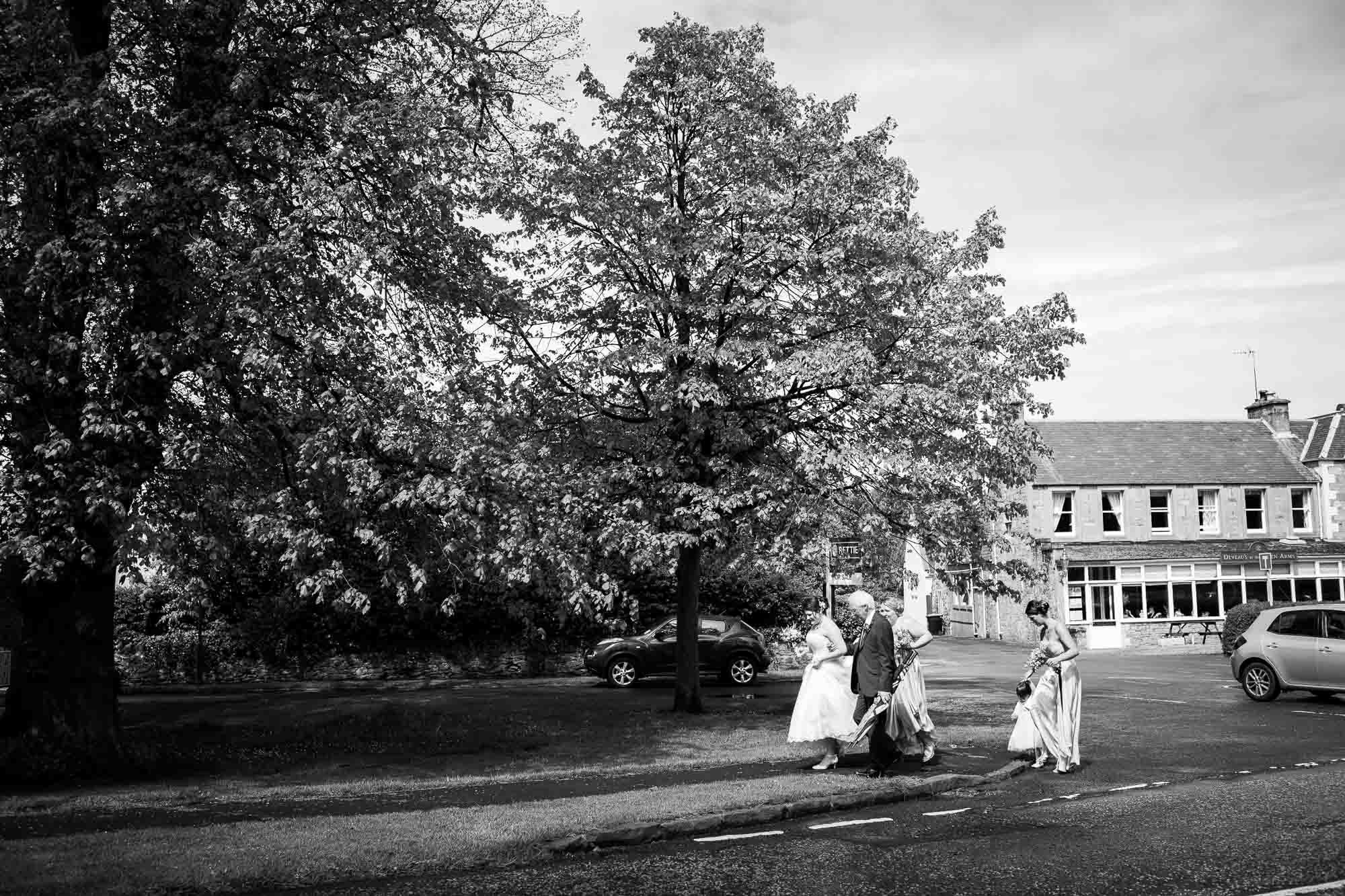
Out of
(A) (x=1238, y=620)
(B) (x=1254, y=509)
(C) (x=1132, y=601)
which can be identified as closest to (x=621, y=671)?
(A) (x=1238, y=620)

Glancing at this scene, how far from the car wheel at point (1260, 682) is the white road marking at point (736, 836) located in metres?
15.9

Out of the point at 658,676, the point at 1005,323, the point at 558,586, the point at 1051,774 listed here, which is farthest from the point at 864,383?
the point at 658,676

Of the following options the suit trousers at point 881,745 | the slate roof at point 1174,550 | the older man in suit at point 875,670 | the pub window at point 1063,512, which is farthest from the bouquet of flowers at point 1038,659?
the pub window at point 1063,512

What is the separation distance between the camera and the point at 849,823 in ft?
30.5

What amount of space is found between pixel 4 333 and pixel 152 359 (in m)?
1.38

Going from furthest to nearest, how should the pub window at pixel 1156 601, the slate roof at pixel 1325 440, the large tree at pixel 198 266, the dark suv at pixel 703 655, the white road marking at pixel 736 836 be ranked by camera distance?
the slate roof at pixel 1325 440 → the pub window at pixel 1156 601 → the dark suv at pixel 703 655 → the large tree at pixel 198 266 → the white road marking at pixel 736 836

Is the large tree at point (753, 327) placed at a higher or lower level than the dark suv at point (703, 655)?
higher

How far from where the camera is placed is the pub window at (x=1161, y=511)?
166 feet

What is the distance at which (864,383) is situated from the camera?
1681cm

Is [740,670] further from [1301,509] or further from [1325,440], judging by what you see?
[1325,440]

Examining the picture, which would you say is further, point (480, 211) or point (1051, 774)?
point (480, 211)

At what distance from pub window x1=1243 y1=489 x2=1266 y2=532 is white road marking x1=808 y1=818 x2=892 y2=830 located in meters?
48.3

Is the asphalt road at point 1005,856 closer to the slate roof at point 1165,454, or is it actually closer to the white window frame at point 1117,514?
the slate roof at point 1165,454

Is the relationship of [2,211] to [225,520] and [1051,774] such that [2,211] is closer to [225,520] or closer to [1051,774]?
[225,520]
